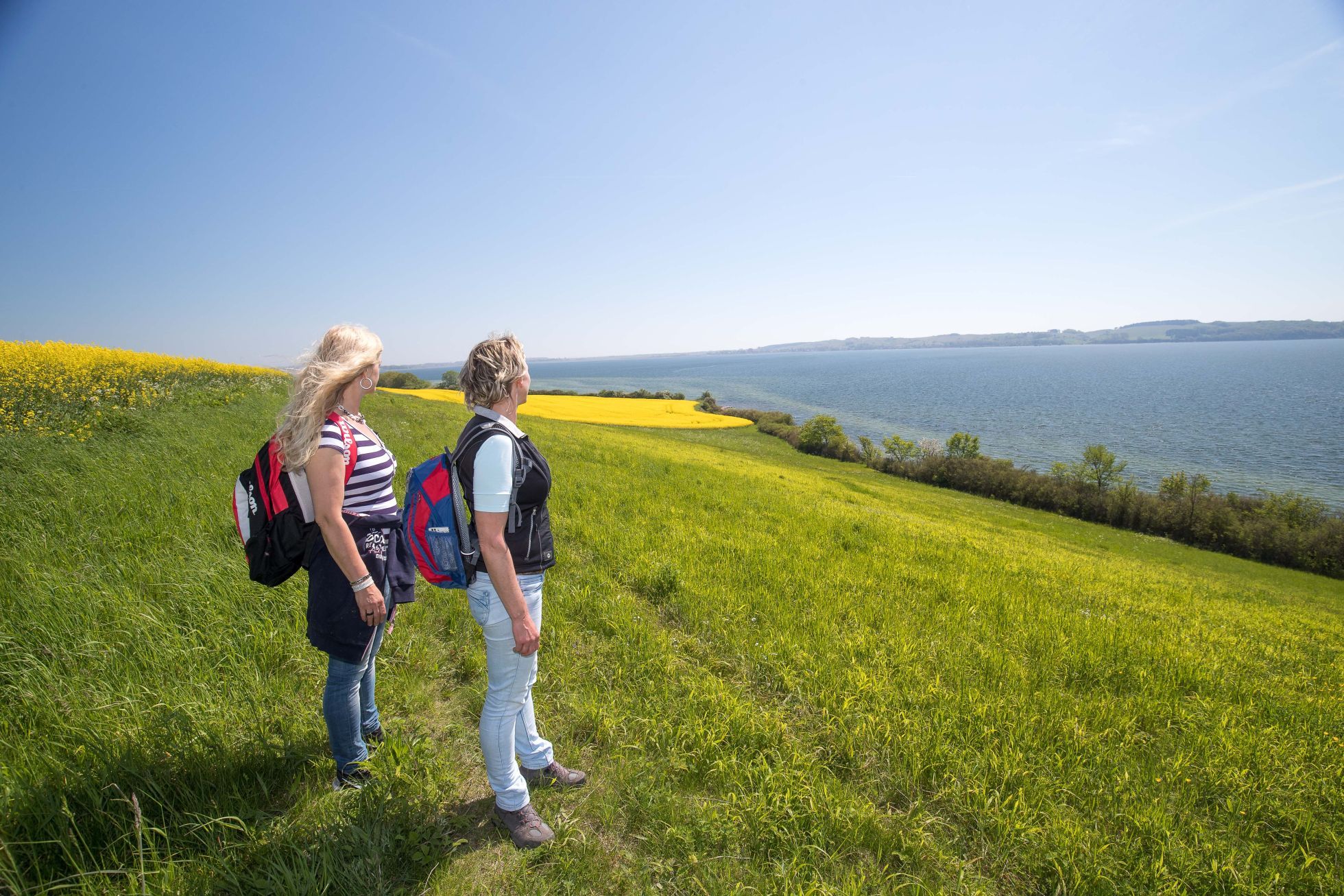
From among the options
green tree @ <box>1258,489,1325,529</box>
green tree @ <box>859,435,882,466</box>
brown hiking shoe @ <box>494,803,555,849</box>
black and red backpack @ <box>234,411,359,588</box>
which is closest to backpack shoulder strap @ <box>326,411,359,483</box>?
black and red backpack @ <box>234,411,359,588</box>

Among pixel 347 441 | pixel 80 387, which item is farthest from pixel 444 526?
pixel 80 387


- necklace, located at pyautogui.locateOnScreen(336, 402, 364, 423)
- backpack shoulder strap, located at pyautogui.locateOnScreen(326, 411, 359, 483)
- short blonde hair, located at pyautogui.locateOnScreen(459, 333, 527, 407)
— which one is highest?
short blonde hair, located at pyautogui.locateOnScreen(459, 333, 527, 407)

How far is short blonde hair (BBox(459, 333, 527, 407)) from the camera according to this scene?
7.04 ft

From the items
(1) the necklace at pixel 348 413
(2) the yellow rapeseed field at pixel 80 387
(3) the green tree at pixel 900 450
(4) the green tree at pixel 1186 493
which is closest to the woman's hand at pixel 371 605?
(1) the necklace at pixel 348 413

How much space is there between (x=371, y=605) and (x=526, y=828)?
1206 millimetres

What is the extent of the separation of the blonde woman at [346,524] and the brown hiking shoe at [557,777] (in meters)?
0.79

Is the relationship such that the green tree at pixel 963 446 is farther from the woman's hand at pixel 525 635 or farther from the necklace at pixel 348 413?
the necklace at pixel 348 413

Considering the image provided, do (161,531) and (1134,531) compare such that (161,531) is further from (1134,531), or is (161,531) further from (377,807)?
(1134,531)

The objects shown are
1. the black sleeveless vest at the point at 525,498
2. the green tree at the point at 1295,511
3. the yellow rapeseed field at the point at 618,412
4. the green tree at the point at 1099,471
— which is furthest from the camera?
the yellow rapeseed field at the point at 618,412

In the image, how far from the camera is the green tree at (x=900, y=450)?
37875mm

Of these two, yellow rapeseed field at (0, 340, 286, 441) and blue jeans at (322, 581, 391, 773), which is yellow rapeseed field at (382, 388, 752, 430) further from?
blue jeans at (322, 581, 391, 773)

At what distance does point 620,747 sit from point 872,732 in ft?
4.72

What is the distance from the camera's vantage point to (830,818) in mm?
2295

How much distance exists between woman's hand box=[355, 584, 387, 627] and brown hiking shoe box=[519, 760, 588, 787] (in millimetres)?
1108
